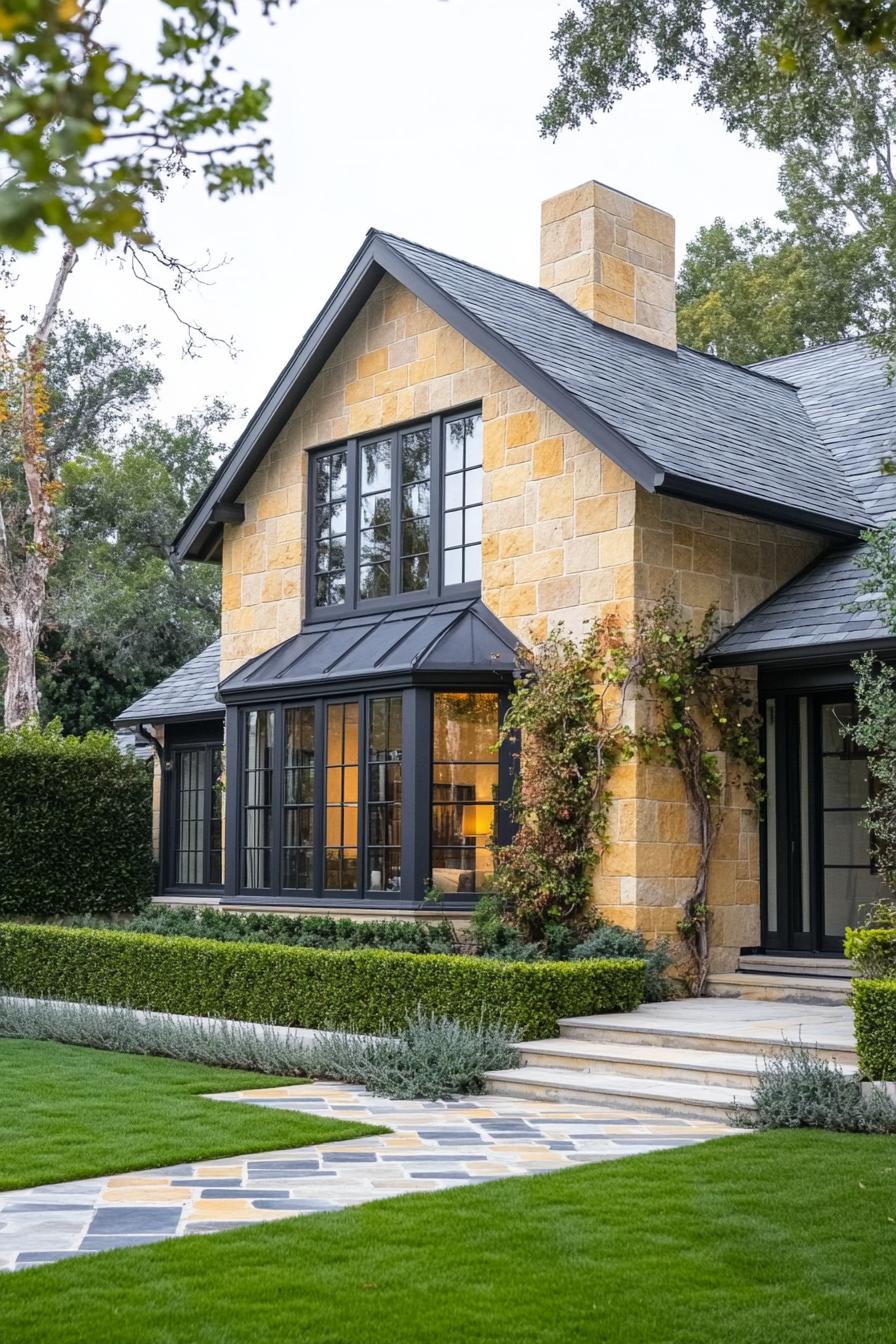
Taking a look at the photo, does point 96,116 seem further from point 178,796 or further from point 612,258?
point 178,796

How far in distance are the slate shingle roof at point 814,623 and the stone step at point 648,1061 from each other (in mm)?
3509

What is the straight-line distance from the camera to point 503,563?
1346cm

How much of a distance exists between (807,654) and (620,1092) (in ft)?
13.9

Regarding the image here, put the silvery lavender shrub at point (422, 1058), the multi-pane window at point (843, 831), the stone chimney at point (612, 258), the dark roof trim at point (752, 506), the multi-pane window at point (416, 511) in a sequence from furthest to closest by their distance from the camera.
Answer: the stone chimney at point (612, 258)
the multi-pane window at point (416, 511)
the multi-pane window at point (843, 831)
the dark roof trim at point (752, 506)
the silvery lavender shrub at point (422, 1058)

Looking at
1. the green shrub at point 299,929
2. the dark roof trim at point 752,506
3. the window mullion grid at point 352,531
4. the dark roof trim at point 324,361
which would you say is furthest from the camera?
the window mullion grid at point 352,531

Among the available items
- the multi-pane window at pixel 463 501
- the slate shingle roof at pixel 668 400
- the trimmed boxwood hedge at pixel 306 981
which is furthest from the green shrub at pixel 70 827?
the slate shingle roof at pixel 668 400

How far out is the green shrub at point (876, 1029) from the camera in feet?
28.2

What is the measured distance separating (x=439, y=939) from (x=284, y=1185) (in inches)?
222

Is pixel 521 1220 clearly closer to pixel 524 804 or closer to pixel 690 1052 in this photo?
pixel 690 1052

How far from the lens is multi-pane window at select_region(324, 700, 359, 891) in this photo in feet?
44.8

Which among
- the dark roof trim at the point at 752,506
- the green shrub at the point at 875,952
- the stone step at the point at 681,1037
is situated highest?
the dark roof trim at the point at 752,506

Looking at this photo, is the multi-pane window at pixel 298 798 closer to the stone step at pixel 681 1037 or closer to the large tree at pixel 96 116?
the stone step at pixel 681 1037

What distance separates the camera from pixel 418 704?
13.0 meters

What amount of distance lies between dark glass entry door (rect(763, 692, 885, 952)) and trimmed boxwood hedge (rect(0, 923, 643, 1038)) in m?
2.18
